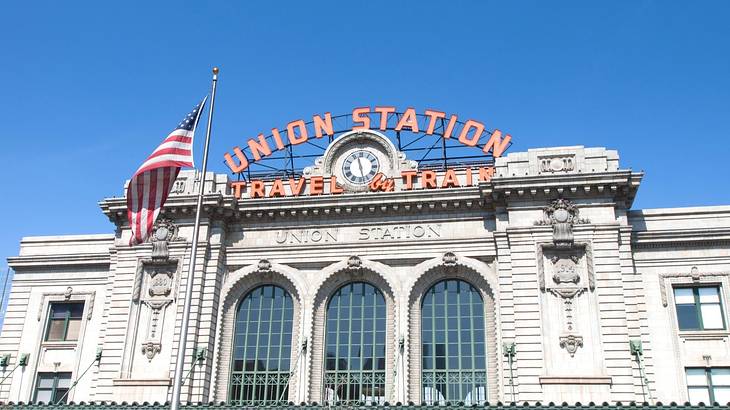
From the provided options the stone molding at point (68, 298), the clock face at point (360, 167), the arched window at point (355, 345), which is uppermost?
the clock face at point (360, 167)

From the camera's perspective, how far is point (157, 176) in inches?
1079

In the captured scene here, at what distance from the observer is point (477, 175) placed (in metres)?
39.5

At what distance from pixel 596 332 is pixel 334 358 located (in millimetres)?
12717

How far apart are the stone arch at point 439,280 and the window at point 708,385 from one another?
8.83 m

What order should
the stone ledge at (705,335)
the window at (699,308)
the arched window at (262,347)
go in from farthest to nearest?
the arched window at (262,347) < the window at (699,308) < the stone ledge at (705,335)

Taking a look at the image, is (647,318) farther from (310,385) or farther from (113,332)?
(113,332)

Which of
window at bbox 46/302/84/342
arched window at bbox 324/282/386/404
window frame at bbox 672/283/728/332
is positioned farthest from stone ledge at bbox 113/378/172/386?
window frame at bbox 672/283/728/332

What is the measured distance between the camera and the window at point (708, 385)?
33.2 meters

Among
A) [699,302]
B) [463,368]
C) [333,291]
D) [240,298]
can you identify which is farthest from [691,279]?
[240,298]

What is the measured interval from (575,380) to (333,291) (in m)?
12.9

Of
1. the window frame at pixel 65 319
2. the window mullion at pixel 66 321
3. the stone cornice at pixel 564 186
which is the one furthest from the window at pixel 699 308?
the window mullion at pixel 66 321

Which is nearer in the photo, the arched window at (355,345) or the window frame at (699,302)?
the window frame at (699,302)

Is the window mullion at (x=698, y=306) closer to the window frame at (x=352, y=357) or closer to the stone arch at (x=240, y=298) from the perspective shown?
the window frame at (x=352, y=357)

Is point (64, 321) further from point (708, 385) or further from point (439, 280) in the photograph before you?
point (708, 385)
